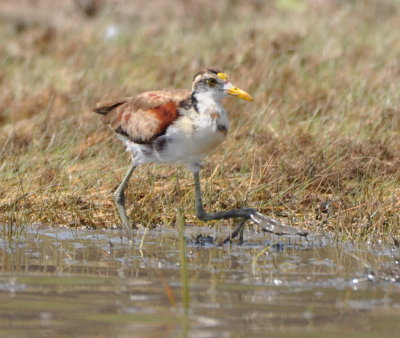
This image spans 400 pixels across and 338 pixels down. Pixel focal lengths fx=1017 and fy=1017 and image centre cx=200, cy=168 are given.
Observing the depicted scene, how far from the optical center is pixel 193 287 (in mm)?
5586

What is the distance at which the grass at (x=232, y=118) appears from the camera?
8.03 metres

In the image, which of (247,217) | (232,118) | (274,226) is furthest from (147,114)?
(232,118)

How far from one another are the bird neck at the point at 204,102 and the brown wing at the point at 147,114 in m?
0.11

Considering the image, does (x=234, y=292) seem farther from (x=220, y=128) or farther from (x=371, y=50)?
(x=371, y=50)

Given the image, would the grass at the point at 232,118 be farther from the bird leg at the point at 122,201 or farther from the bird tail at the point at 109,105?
the bird tail at the point at 109,105

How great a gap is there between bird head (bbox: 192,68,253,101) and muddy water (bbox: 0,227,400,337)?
1.08m

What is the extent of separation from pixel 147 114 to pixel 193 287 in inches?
88.9

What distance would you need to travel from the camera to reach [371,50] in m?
13.0

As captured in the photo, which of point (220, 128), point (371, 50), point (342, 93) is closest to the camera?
point (220, 128)

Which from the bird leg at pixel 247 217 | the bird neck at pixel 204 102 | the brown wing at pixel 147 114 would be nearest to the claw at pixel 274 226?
the bird leg at pixel 247 217

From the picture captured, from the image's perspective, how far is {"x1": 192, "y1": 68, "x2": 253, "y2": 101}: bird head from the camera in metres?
7.40

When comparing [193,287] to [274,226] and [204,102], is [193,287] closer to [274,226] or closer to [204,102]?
[274,226]

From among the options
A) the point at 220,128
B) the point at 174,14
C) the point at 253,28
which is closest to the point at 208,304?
the point at 220,128

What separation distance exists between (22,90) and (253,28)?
12.5ft
